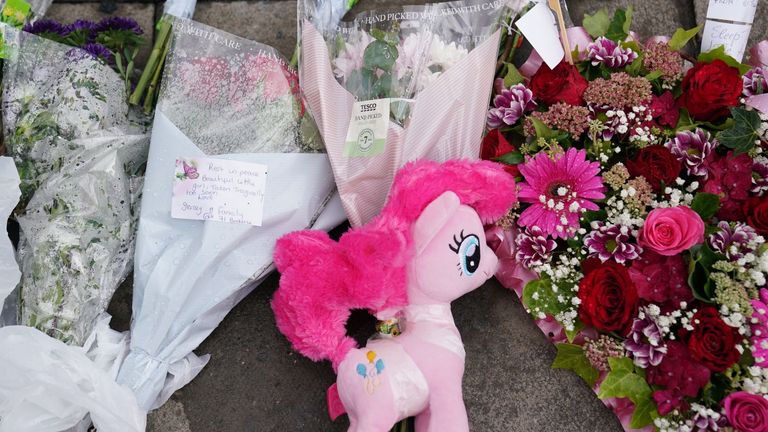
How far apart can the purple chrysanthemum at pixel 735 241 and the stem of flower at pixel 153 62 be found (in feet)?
4.76

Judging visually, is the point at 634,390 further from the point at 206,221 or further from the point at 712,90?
the point at 206,221

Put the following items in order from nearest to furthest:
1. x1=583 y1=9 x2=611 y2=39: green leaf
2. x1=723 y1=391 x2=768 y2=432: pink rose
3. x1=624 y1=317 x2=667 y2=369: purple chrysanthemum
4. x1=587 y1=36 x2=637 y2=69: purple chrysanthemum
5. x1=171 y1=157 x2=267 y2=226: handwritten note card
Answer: x1=723 y1=391 x2=768 y2=432: pink rose
x1=624 y1=317 x2=667 y2=369: purple chrysanthemum
x1=171 y1=157 x2=267 y2=226: handwritten note card
x1=587 y1=36 x2=637 y2=69: purple chrysanthemum
x1=583 y1=9 x2=611 y2=39: green leaf

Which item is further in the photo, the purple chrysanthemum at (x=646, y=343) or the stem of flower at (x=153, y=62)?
the stem of flower at (x=153, y=62)

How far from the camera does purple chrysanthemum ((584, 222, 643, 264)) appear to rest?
4.48 ft

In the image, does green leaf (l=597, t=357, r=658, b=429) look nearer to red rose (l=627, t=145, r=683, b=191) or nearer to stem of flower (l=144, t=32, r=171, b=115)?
red rose (l=627, t=145, r=683, b=191)

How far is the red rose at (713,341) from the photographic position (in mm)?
1248

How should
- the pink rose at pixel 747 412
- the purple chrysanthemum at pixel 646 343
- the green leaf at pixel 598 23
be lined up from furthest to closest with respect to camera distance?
the green leaf at pixel 598 23 → the purple chrysanthemum at pixel 646 343 → the pink rose at pixel 747 412

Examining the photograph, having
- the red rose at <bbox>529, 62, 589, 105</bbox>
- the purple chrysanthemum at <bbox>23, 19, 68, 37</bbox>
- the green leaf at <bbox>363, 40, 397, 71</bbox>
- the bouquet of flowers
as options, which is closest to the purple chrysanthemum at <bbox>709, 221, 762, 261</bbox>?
the bouquet of flowers

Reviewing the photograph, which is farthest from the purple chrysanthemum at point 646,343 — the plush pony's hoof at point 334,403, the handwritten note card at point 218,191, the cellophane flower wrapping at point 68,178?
the cellophane flower wrapping at point 68,178

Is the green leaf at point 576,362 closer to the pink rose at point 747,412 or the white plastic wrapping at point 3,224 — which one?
the pink rose at point 747,412

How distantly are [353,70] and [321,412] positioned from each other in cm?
85

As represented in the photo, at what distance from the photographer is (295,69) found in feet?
5.18

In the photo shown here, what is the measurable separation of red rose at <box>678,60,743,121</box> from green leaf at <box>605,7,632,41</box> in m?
0.20

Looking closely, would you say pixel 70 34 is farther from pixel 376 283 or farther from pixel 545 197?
pixel 545 197
